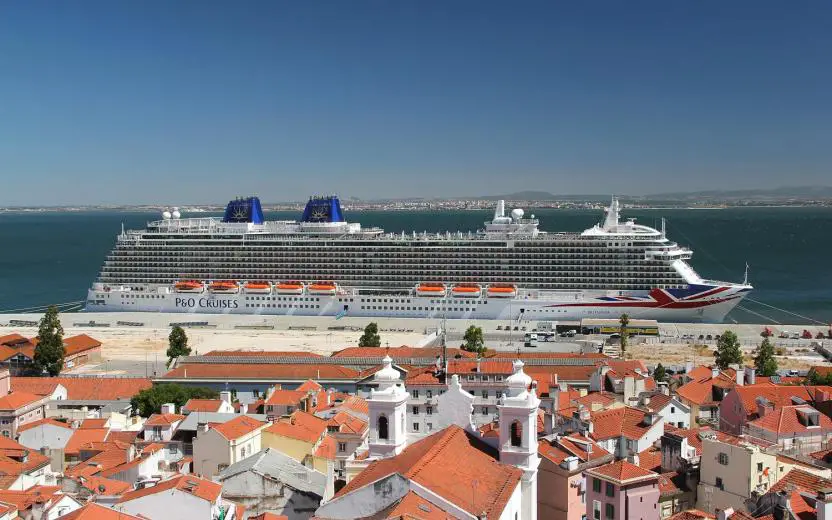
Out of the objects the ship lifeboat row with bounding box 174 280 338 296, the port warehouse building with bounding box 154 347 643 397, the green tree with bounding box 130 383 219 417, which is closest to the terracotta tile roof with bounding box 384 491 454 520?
the port warehouse building with bounding box 154 347 643 397

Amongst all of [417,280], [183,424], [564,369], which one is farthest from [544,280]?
[183,424]

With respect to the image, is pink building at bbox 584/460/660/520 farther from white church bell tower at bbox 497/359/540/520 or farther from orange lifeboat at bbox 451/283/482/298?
orange lifeboat at bbox 451/283/482/298

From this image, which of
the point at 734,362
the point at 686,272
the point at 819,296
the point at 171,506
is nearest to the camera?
the point at 171,506

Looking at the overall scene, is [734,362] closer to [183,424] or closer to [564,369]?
[564,369]

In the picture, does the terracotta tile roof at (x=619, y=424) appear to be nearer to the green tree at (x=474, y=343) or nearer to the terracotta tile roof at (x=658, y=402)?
the terracotta tile roof at (x=658, y=402)

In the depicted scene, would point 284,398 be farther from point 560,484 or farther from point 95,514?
point 95,514

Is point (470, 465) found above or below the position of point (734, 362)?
above

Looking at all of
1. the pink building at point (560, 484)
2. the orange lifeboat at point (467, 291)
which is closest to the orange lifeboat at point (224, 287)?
the orange lifeboat at point (467, 291)
